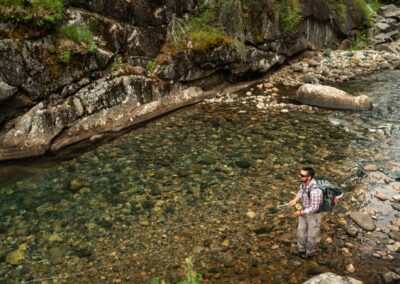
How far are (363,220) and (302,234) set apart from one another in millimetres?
2114

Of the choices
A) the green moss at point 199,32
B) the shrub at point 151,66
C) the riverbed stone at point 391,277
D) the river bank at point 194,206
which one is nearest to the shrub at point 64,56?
the river bank at point 194,206

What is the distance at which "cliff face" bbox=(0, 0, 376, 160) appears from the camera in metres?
13.3

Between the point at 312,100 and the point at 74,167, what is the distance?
10916mm

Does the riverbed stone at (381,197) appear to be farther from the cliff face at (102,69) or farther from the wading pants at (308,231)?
the cliff face at (102,69)

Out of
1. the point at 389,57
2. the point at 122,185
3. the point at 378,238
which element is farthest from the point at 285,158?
the point at 389,57

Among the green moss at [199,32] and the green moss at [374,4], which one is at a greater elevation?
the green moss at [199,32]

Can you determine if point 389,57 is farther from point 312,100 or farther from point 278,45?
point 312,100

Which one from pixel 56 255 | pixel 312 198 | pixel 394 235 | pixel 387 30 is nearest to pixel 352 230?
pixel 394 235

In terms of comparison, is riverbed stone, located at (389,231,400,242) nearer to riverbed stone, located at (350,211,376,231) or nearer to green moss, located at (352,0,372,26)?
riverbed stone, located at (350,211,376,231)

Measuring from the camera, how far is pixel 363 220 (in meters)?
9.55

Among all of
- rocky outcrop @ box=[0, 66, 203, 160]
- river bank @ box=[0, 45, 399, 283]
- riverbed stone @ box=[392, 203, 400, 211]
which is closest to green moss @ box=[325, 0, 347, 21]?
river bank @ box=[0, 45, 399, 283]

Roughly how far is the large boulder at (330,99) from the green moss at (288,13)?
18.2 feet

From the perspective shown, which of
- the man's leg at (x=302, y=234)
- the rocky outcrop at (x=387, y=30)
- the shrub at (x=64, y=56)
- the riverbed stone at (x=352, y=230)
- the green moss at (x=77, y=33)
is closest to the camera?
the man's leg at (x=302, y=234)

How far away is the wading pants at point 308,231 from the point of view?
26.7ft
